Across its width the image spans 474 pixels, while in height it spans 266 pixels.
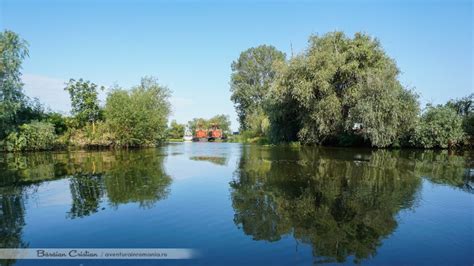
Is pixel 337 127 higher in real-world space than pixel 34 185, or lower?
higher

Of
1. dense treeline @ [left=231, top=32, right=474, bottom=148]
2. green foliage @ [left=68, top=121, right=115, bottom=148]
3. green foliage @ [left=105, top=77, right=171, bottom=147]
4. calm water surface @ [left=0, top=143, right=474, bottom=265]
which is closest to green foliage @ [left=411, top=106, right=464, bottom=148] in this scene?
dense treeline @ [left=231, top=32, right=474, bottom=148]

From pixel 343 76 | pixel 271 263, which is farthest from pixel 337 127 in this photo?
pixel 271 263

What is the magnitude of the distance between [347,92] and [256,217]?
23.8 meters

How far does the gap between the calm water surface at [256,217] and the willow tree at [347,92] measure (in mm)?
15296

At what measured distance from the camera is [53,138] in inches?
1232

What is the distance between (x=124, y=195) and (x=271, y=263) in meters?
6.15

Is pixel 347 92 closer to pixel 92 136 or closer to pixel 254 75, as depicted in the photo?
pixel 92 136

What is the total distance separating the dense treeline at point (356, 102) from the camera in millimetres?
27078

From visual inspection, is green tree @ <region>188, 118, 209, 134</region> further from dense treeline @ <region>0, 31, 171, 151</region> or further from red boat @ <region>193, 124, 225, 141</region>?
dense treeline @ <region>0, 31, 171, 151</region>

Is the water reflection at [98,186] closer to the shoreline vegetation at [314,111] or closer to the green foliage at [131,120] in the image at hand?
the shoreline vegetation at [314,111]

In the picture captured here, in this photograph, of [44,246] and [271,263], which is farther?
[44,246]

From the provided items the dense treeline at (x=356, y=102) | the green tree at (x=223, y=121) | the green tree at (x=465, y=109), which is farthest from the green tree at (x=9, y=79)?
the green tree at (x=223, y=121)

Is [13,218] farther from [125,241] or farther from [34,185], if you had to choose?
[34,185]

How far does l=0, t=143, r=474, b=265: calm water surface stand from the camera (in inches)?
209
